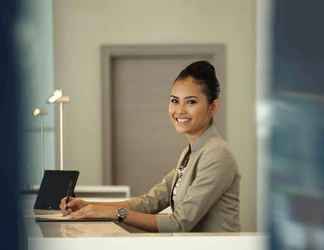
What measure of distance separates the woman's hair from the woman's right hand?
31 cm

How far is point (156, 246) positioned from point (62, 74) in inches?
27.4

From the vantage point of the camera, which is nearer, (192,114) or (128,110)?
(192,114)

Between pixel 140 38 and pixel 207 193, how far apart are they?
69cm

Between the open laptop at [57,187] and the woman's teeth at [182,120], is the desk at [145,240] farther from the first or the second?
the woman's teeth at [182,120]

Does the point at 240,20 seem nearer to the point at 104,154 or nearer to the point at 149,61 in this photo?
the point at 149,61

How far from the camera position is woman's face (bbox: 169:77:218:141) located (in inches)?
43.1

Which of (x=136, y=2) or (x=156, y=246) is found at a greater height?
(x=136, y=2)

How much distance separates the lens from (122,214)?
3.88 feet

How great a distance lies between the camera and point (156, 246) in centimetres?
88

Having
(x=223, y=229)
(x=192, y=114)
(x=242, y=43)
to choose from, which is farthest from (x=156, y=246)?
(x=242, y=43)

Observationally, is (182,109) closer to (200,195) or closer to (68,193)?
(200,195)

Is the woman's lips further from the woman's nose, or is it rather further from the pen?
the pen

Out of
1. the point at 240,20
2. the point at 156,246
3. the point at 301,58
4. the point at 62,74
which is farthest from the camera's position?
the point at 240,20

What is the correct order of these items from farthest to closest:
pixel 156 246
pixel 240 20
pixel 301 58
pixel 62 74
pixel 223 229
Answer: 1. pixel 240 20
2. pixel 62 74
3. pixel 223 229
4. pixel 156 246
5. pixel 301 58
